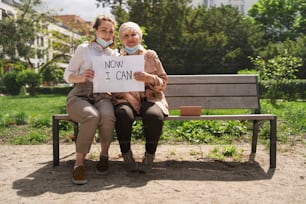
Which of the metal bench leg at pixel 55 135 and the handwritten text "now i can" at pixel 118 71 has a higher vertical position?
the handwritten text "now i can" at pixel 118 71

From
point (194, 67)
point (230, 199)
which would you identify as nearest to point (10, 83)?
point (194, 67)

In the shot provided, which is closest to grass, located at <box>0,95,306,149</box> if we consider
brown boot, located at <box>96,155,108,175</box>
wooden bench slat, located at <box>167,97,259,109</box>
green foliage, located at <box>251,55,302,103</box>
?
wooden bench slat, located at <box>167,97,259,109</box>

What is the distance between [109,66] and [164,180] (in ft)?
4.10

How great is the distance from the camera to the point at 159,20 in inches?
1256

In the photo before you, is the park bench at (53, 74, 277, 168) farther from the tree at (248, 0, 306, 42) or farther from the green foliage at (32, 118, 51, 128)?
the tree at (248, 0, 306, 42)

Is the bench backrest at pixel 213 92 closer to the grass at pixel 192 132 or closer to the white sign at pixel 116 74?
the white sign at pixel 116 74

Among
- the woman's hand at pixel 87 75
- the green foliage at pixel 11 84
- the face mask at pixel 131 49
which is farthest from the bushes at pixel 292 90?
the green foliage at pixel 11 84

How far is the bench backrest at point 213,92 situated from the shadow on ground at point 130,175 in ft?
2.32

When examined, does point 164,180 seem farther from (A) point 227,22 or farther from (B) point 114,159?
(A) point 227,22

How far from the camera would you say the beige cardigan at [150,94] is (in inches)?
155

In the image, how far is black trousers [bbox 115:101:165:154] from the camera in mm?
3664

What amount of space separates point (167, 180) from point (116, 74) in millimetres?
1158

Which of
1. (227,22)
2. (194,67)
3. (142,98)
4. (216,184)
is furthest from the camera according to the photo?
(227,22)

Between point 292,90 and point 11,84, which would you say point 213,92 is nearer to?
point 292,90
